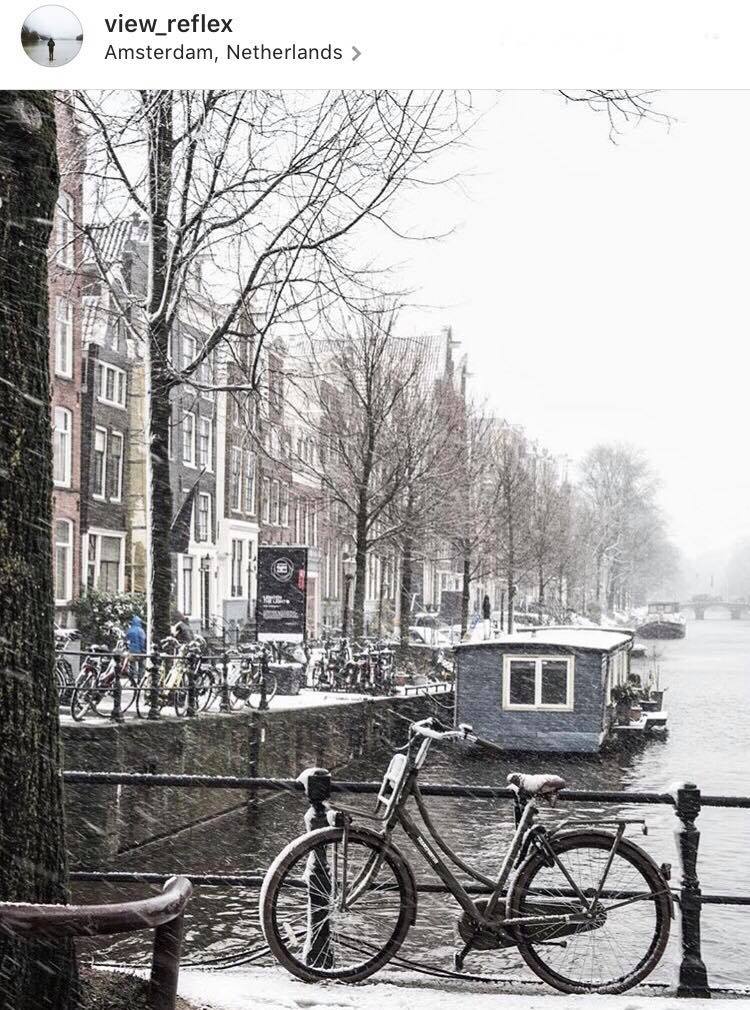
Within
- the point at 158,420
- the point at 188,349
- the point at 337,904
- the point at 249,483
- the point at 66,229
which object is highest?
the point at 66,229

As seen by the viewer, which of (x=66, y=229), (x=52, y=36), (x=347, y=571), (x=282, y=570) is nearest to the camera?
(x=52, y=36)

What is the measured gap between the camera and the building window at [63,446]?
796 cm

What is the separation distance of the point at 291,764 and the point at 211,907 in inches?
111

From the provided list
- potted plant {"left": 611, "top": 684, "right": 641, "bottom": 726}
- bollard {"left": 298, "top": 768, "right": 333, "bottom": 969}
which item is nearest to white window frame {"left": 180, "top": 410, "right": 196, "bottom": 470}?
bollard {"left": 298, "top": 768, "right": 333, "bottom": 969}

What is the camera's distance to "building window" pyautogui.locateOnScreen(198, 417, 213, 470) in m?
7.37

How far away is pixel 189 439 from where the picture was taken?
7.59 metres

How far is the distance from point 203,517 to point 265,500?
0.57 metres

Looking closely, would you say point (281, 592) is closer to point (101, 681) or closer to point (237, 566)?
point (237, 566)

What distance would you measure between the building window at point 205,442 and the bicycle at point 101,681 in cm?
138

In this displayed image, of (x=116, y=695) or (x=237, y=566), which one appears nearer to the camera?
(x=237, y=566)

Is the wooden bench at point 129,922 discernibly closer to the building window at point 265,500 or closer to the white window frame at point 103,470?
the building window at point 265,500

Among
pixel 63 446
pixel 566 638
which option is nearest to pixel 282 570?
pixel 63 446

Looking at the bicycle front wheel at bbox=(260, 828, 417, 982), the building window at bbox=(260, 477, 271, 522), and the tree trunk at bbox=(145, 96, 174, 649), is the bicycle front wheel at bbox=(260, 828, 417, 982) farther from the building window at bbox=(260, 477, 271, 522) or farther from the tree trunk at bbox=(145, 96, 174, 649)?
the building window at bbox=(260, 477, 271, 522)

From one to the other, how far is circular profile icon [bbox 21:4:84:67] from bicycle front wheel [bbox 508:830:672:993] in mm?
2126
